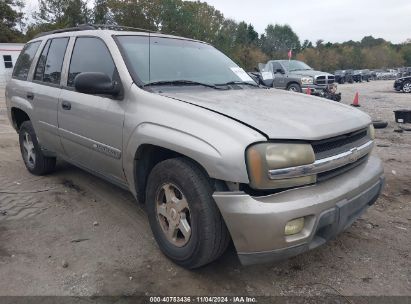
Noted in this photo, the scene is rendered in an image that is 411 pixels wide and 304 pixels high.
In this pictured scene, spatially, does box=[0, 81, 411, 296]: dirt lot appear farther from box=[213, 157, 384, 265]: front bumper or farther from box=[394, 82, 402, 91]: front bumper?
box=[394, 82, 402, 91]: front bumper

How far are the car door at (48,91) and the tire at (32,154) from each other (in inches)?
11.4

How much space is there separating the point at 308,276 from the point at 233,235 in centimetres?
85

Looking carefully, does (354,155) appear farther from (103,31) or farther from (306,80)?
(306,80)

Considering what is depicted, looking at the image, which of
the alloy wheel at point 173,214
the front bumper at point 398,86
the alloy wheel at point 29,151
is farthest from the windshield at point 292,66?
the alloy wheel at point 173,214

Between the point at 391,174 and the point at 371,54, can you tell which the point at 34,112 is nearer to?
the point at 391,174

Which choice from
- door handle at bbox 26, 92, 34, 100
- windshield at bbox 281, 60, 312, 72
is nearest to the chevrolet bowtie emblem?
door handle at bbox 26, 92, 34, 100

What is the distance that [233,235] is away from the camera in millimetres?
2447

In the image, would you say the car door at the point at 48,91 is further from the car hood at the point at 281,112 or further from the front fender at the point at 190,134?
the car hood at the point at 281,112

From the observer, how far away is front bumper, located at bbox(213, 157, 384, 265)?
92.4 inches

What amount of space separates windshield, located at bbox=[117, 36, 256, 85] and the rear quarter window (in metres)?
1.90

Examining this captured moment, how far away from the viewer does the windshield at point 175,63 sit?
3.38m

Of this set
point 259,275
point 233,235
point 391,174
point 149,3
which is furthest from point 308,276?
point 149,3

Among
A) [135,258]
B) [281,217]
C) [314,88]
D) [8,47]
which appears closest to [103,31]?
[135,258]

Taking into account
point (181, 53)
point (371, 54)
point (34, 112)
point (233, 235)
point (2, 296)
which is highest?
point (371, 54)
